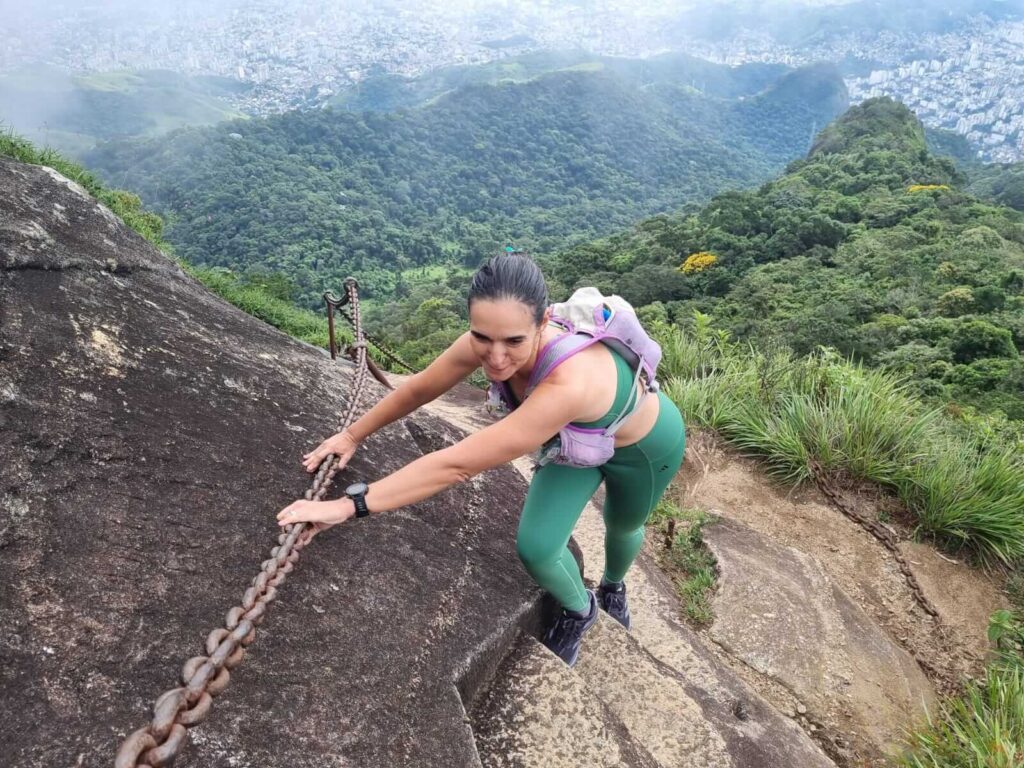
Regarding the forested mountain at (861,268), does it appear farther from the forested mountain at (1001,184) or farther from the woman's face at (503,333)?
the woman's face at (503,333)

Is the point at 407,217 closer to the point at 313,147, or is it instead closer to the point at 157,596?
the point at 313,147

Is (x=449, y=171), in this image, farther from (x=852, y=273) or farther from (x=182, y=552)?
(x=182, y=552)

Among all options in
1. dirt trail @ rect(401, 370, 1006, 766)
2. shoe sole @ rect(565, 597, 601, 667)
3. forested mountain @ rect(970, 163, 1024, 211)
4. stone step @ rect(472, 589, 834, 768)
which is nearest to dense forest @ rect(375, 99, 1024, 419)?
dirt trail @ rect(401, 370, 1006, 766)

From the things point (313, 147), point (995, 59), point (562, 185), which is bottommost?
point (562, 185)

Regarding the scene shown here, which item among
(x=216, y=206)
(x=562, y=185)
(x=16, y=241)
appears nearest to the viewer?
(x=16, y=241)

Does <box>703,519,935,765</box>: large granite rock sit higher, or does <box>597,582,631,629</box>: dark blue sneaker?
<box>597,582,631,629</box>: dark blue sneaker

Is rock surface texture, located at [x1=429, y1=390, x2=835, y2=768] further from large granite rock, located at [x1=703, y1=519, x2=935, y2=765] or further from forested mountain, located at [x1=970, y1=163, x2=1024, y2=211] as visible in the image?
forested mountain, located at [x1=970, y1=163, x2=1024, y2=211]

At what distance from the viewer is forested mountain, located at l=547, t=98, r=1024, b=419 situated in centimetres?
1816

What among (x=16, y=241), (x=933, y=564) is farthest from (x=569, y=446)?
(x=933, y=564)

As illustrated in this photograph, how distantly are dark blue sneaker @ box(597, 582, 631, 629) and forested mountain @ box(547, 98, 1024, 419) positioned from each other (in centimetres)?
974

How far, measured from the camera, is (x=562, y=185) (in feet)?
386

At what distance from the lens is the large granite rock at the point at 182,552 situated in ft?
5.53

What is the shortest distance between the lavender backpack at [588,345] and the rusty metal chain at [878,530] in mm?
3057

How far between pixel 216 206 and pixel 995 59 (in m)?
227
